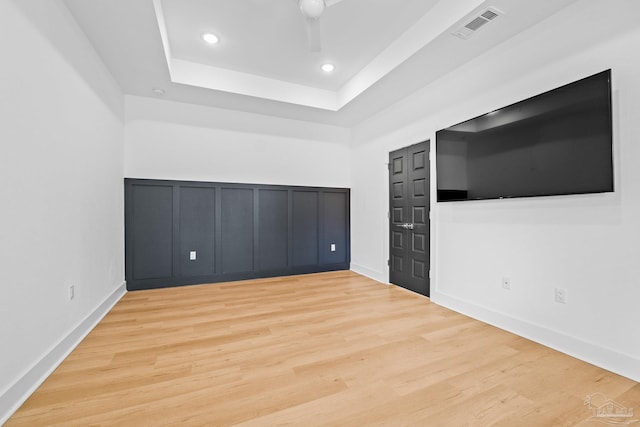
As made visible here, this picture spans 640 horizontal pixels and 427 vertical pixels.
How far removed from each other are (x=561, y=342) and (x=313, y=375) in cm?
203

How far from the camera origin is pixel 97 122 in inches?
112

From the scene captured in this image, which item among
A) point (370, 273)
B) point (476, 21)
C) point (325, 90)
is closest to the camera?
point (476, 21)

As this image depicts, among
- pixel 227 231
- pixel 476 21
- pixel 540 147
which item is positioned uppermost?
pixel 476 21

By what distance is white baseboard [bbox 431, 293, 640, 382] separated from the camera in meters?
1.85

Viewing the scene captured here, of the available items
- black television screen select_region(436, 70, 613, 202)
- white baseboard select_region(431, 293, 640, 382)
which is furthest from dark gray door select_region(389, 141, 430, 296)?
white baseboard select_region(431, 293, 640, 382)

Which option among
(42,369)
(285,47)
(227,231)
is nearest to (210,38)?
(285,47)

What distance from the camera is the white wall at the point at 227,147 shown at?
4031mm

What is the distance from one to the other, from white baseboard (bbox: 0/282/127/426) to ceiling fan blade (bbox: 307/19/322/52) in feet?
10.8

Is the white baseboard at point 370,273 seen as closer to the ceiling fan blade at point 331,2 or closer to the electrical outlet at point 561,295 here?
the electrical outlet at point 561,295

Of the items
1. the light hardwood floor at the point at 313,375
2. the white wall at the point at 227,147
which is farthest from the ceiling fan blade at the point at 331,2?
the light hardwood floor at the point at 313,375

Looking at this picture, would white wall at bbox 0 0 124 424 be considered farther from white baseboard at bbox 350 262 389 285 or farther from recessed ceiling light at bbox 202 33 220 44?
white baseboard at bbox 350 262 389 285

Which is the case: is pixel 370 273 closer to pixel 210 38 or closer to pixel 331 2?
pixel 331 2

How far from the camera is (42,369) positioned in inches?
70.6

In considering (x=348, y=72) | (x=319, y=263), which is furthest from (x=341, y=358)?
(x=348, y=72)
